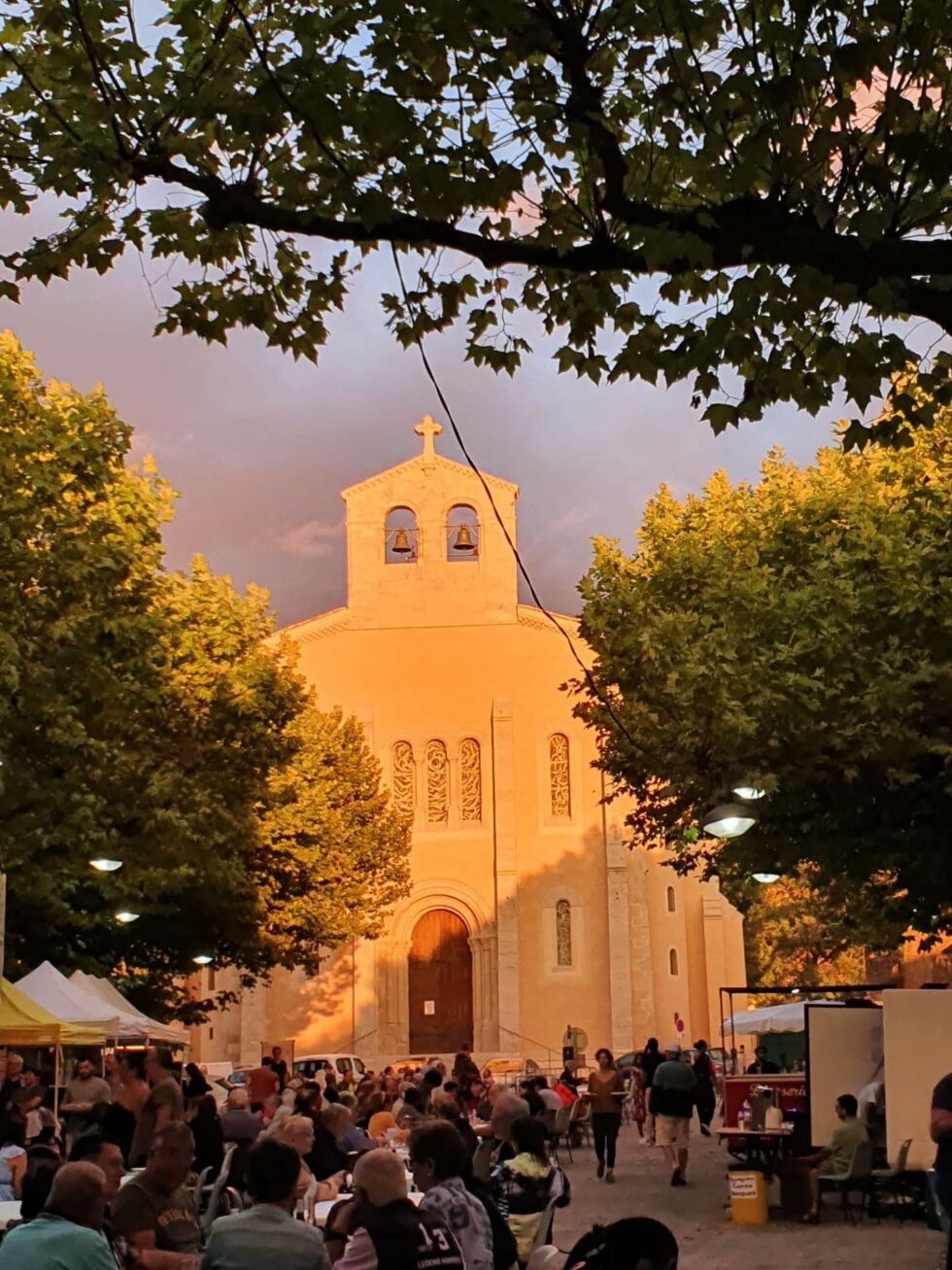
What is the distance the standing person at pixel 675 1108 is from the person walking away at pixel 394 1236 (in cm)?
1327

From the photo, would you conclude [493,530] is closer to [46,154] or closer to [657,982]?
[657,982]

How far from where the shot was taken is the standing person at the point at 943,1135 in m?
8.81

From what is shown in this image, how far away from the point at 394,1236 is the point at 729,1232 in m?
9.87

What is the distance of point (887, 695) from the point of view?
1756cm

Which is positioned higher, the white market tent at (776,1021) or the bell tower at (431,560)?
the bell tower at (431,560)

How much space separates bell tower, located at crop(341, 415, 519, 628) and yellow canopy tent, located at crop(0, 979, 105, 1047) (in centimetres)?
3215

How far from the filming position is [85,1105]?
13.2m

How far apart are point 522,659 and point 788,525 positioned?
2599 centimetres

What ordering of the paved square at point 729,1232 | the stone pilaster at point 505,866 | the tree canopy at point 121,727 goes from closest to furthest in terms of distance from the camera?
the paved square at point 729,1232, the tree canopy at point 121,727, the stone pilaster at point 505,866

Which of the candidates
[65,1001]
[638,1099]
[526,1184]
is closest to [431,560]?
[638,1099]

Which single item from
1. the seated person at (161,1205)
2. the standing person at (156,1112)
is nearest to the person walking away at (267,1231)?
the seated person at (161,1205)

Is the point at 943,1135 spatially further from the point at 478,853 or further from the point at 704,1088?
the point at 478,853

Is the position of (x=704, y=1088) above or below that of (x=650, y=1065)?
below

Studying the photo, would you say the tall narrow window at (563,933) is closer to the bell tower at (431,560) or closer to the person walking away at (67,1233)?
the bell tower at (431,560)
